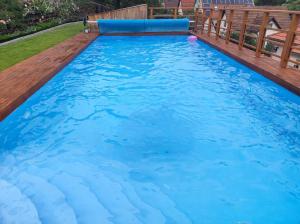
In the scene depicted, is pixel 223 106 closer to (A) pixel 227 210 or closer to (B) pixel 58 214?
(A) pixel 227 210

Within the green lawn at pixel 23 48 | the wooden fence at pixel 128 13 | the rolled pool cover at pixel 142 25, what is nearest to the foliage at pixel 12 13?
the green lawn at pixel 23 48

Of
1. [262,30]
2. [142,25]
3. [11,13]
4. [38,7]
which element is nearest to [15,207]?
[262,30]

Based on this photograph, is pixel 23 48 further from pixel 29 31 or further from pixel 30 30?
pixel 30 30

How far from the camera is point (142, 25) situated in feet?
37.0

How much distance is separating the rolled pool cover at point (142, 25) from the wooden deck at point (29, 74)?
11.7 ft

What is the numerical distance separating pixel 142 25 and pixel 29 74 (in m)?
7.14

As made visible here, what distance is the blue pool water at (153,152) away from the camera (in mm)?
2424

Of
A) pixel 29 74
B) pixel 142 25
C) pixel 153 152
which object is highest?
pixel 142 25

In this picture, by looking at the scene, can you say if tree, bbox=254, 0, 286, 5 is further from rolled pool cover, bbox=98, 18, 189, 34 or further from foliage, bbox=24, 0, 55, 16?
foliage, bbox=24, 0, 55, 16

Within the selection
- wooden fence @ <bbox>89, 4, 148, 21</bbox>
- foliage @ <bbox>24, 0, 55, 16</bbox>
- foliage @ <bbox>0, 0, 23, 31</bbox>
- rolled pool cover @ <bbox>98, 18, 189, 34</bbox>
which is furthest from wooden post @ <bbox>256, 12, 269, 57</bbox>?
foliage @ <bbox>24, 0, 55, 16</bbox>

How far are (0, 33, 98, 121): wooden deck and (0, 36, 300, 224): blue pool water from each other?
0.17 meters

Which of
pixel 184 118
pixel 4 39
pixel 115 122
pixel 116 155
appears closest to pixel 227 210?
pixel 116 155

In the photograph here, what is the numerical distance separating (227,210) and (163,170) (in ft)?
2.71

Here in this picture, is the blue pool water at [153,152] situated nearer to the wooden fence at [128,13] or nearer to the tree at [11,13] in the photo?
the tree at [11,13]
